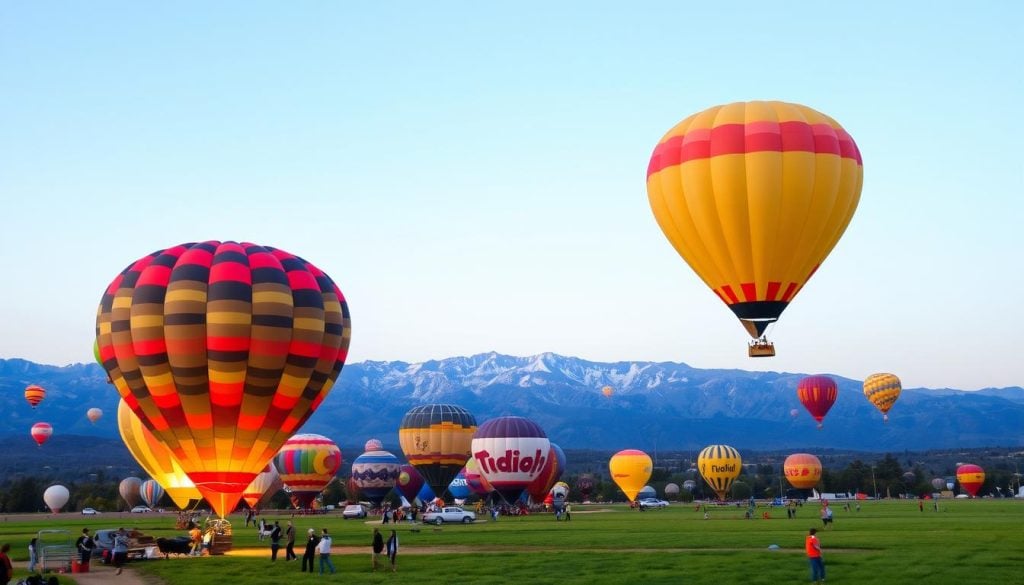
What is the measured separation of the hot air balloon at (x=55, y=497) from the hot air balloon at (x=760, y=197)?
8125cm

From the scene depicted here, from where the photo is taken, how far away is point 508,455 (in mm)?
59875

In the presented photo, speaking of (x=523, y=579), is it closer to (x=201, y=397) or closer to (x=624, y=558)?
(x=624, y=558)

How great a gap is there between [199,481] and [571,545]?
12.0 m

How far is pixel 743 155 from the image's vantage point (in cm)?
3048

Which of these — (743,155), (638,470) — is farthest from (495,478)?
(743,155)

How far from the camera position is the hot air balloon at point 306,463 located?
221ft

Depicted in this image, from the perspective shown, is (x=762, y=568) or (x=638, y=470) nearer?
(x=762, y=568)

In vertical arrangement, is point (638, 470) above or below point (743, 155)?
below

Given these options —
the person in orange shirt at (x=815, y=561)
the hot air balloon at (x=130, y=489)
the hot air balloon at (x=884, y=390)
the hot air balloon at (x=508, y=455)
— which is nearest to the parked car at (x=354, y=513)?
the hot air balloon at (x=508, y=455)

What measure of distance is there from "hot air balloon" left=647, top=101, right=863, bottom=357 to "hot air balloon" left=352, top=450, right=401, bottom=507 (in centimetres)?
4598

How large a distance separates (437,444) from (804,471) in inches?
1489

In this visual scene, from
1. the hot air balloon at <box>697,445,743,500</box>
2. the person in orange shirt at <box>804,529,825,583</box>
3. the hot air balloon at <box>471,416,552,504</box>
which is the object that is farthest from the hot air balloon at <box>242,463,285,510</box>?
the hot air balloon at <box>697,445,743,500</box>

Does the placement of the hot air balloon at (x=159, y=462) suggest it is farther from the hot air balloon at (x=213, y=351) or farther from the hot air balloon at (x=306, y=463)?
the hot air balloon at (x=306, y=463)

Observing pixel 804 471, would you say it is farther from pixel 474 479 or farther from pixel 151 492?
pixel 151 492
